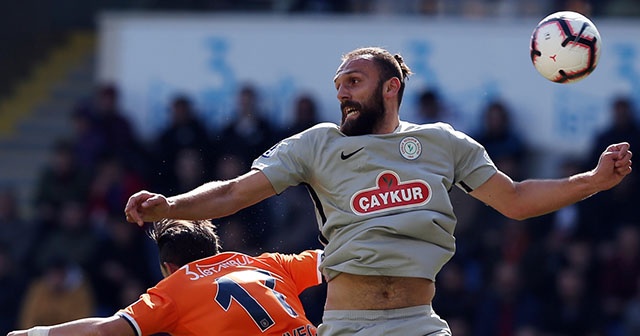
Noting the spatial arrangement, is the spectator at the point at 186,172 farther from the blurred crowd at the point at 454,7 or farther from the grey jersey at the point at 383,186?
the grey jersey at the point at 383,186

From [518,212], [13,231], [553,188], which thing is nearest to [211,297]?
[518,212]

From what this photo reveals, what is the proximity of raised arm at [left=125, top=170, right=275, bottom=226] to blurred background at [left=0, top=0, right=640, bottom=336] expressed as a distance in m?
5.08

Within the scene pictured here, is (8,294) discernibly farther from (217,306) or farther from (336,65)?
(217,306)

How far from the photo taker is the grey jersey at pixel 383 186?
5879 mm

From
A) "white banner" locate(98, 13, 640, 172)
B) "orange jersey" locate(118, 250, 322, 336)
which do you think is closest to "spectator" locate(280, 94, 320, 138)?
"white banner" locate(98, 13, 640, 172)

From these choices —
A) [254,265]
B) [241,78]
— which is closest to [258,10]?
[241,78]

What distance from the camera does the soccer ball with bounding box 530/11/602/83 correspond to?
683 centimetres

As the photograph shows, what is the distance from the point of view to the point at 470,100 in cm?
1399

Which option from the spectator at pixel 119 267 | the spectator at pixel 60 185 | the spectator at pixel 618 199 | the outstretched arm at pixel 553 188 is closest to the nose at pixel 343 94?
the outstretched arm at pixel 553 188

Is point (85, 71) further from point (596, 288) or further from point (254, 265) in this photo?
point (254, 265)

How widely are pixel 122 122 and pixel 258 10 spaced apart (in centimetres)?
228

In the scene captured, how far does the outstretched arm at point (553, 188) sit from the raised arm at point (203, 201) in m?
1.06

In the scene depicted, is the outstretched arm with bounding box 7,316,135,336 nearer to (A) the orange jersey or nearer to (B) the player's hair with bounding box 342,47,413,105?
(A) the orange jersey

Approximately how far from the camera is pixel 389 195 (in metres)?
5.95
